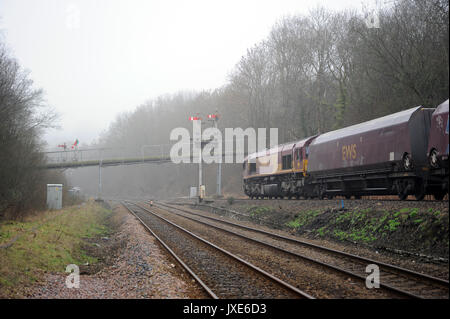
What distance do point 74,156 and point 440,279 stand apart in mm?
51928

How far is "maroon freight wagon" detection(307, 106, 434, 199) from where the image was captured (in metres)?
12.8

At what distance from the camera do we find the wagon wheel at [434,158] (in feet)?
34.8

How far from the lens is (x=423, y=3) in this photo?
18234mm

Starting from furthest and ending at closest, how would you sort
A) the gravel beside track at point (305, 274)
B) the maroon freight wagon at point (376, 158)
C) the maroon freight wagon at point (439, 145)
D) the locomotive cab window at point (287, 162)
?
the locomotive cab window at point (287, 162) < the maroon freight wagon at point (376, 158) < the maroon freight wagon at point (439, 145) < the gravel beside track at point (305, 274)

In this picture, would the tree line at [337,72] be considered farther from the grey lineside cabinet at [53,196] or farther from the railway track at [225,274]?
the grey lineside cabinet at [53,196]

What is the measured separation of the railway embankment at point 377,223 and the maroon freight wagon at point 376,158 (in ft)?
3.71

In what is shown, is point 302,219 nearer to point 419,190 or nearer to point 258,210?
point 419,190

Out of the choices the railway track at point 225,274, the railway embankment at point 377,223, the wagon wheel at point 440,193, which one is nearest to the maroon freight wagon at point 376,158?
the wagon wheel at point 440,193

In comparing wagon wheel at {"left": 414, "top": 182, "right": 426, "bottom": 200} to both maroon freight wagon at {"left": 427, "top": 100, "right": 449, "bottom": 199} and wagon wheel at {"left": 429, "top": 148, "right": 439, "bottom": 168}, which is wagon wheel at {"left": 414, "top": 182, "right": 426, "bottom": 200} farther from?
wagon wheel at {"left": 429, "top": 148, "right": 439, "bottom": 168}

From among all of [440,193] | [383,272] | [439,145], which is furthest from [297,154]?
[383,272]

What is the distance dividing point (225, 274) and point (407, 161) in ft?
26.3

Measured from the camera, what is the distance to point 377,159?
14.7 meters

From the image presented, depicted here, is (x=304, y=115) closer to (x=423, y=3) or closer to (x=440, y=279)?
(x=423, y=3)
